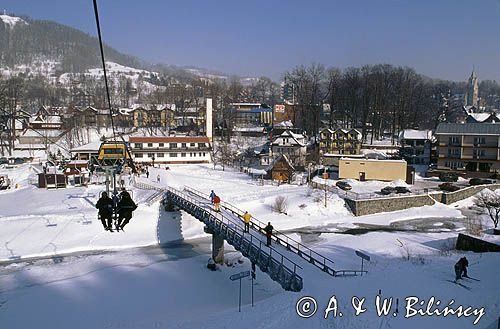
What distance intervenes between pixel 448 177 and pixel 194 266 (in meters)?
32.4

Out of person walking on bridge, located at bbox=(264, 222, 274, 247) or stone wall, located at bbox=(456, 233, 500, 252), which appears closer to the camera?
person walking on bridge, located at bbox=(264, 222, 274, 247)

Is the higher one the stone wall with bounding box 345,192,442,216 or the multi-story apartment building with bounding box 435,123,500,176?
the multi-story apartment building with bounding box 435,123,500,176

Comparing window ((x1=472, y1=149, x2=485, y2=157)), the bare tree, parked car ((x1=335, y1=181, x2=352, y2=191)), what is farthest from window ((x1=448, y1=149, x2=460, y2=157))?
parked car ((x1=335, y1=181, x2=352, y2=191))

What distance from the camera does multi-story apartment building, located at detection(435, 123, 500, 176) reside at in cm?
4300

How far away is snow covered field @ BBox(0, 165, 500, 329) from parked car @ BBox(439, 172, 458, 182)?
4.67m

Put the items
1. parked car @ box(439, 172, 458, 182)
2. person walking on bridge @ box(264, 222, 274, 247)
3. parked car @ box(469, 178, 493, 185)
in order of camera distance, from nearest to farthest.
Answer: person walking on bridge @ box(264, 222, 274, 247)
parked car @ box(469, 178, 493, 185)
parked car @ box(439, 172, 458, 182)

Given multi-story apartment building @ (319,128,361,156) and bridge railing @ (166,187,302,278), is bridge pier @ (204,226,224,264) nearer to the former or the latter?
bridge railing @ (166,187,302,278)

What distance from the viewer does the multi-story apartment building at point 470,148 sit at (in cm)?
4300

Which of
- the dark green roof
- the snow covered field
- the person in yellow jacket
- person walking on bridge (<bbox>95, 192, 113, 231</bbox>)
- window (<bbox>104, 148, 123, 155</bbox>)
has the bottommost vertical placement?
the snow covered field

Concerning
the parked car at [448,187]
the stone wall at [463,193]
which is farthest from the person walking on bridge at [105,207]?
the parked car at [448,187]

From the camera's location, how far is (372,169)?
139 ft

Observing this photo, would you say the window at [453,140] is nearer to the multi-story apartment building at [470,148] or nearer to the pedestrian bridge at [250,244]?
the multi-story apartment building at [470,148]

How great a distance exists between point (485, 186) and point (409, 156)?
13440 millimetres

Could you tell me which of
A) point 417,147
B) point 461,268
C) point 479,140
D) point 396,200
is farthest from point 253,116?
point 461,268
